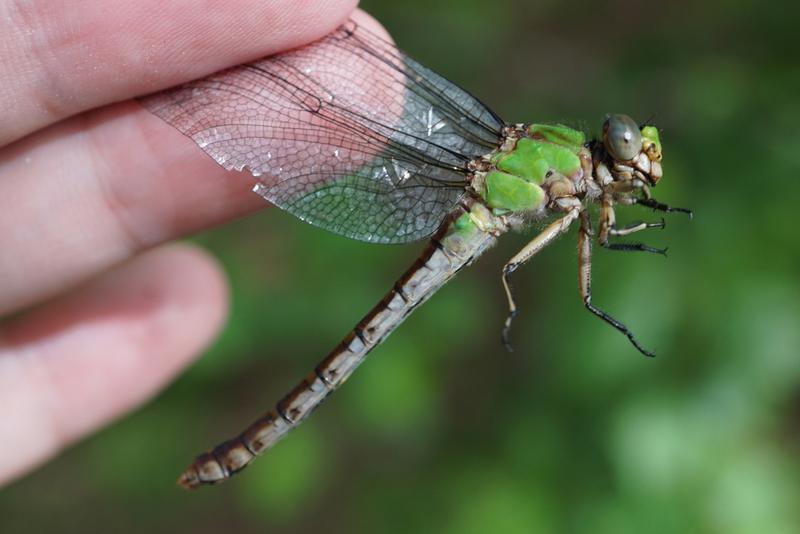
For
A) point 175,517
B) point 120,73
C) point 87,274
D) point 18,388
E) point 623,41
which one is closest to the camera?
point 120,73

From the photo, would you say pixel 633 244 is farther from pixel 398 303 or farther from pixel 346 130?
pixel 346 130

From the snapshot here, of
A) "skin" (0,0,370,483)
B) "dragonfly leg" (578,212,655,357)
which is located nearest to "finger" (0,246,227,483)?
"skin" (0,0,370,483)

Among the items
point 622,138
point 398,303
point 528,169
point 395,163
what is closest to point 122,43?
point 395,163

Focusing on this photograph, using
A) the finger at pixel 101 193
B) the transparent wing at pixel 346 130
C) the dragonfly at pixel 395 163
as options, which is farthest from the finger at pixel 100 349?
the transparent wing at pixel 346 130

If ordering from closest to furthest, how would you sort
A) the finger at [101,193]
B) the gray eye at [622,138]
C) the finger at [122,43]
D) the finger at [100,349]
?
the finger at [122,43] < the gray eye at [622,138] < the finger at [101,193] < the finger at [100,349]

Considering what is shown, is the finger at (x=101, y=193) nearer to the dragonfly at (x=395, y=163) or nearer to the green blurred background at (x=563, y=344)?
the dragonfly at (x=395, y=163)

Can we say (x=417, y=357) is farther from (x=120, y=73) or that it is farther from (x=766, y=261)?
(x=120, y=73)

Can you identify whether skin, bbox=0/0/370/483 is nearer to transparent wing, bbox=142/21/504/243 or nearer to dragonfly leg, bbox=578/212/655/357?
transparent wing, bbox=142/21/504/243

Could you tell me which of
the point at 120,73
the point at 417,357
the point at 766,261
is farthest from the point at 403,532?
the point at 120,73
